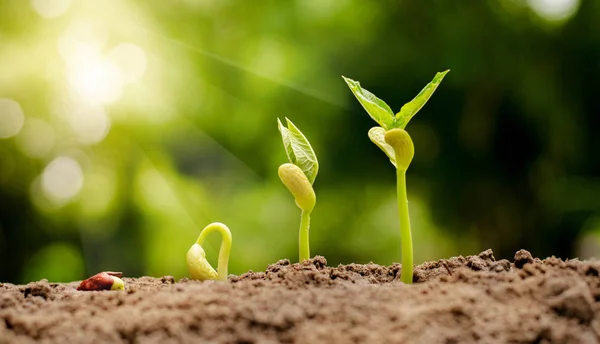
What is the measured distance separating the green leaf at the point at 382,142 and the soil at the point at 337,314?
24 cm

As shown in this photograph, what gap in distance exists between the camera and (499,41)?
12.3ft

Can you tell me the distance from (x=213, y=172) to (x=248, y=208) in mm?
294

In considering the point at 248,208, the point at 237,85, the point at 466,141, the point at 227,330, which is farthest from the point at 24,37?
the point at 227,330

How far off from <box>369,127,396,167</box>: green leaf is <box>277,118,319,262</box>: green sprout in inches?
4.3

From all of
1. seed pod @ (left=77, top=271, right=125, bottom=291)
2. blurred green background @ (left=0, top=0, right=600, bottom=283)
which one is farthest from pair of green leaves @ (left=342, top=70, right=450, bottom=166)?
blurred green background @ (left=0, top=0, right=600, bottom=283)

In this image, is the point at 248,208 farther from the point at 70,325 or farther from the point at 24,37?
the point at 70,325

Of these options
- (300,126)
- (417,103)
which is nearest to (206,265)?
(417,103)

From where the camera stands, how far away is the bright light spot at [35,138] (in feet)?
11.7

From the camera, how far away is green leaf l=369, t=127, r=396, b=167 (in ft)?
3.43

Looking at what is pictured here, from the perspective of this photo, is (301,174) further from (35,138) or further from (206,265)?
(35,138)

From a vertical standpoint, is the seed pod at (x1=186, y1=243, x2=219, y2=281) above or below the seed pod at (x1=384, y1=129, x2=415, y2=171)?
below

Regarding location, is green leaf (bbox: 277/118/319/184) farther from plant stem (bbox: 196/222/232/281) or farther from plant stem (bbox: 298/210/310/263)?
plant stem (bbox: 196/222/232/281)

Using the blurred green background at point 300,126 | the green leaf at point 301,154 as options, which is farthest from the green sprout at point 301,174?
the blurred green background at point 300,126

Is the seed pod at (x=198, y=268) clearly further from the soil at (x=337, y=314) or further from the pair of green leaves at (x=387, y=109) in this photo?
the pair of green leaves at (x=387, y=109)
